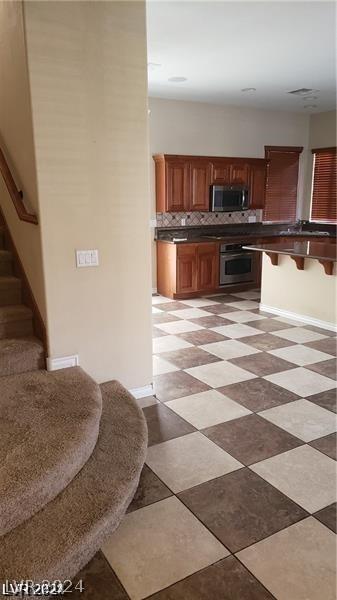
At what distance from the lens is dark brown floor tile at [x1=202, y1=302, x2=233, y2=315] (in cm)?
588

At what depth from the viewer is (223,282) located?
6.91m

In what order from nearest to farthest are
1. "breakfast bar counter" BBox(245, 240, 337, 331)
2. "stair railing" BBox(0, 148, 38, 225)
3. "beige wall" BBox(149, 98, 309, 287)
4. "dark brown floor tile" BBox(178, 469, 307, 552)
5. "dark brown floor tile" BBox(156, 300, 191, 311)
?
"dark brown floor tile" BBox(178, 469, 307, 552), "stair railing" BBox(0, 148, 38, 225), "breakfast bar counter" BBox(245, 240, 337, 331), "dark brown floor tile" BBox(156, 300, 191, 311), "beige wall" BBox(149, 98, 309, 287)

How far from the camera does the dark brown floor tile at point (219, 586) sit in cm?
168

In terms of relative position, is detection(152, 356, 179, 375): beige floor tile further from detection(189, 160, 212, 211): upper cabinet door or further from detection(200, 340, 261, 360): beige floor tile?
detection(189, 160, 212, 211): upper cabinet door

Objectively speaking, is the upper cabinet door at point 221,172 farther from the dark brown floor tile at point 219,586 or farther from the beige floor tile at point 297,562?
the dark brown floor tile at point 219,586

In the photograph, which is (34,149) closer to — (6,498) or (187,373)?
(6,498)

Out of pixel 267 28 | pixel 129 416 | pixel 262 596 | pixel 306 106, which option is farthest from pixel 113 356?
pixel 306 106

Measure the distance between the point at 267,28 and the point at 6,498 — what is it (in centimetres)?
402

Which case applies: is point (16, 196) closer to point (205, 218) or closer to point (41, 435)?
point (41, 435)

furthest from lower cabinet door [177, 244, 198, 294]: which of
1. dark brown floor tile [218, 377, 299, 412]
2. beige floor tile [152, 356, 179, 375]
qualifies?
dark brown floor tile [218, 377, 299, 412]

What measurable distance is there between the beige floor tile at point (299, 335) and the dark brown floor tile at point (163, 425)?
6.88 ft

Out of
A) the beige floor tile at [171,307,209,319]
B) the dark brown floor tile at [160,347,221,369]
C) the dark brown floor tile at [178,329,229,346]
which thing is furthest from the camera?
the beige floor tile at [171,307,209,319]

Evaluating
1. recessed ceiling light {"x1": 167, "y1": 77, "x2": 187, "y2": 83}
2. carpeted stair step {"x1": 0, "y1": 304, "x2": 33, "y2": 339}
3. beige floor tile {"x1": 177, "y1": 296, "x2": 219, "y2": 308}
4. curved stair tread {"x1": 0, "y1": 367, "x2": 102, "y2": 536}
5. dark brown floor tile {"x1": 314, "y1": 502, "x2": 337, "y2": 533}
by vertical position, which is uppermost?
recessed ceiling light {"x1": 167, "y1": 77, "x2": 187, "y2": 83}

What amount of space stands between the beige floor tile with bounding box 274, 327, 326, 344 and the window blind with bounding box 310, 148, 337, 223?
356cm
